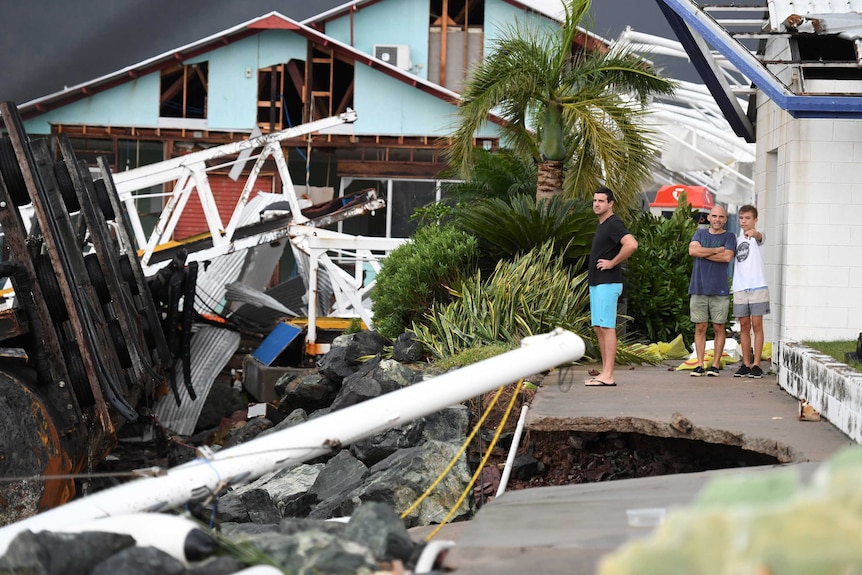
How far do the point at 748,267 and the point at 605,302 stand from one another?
1343mm

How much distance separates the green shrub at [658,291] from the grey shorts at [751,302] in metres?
3.31

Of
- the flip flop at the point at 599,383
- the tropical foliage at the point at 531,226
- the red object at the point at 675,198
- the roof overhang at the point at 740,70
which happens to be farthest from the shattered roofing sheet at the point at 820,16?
the red object at the point at 675,198

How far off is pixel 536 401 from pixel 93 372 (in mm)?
4543

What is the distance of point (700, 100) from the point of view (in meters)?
21.5

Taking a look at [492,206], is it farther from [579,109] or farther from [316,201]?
[316,201]

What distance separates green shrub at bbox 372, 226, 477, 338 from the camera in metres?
12.6

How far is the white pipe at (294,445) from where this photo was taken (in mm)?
4254

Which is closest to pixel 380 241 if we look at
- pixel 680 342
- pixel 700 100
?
pixel 680 342

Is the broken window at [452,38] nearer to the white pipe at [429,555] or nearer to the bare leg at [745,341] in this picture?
the bare leg at [745,341]

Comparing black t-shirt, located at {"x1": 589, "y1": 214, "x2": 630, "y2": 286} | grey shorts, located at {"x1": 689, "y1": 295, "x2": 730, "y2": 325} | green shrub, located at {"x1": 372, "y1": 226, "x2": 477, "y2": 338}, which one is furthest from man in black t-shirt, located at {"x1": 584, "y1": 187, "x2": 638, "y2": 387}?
green shrub, located at {"x1": 372, "y1": 226, "x2": 477, "y2": 338}

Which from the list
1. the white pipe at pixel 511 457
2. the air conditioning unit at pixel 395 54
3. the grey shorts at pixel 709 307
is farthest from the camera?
the air conditioning unit at pixel 395 54

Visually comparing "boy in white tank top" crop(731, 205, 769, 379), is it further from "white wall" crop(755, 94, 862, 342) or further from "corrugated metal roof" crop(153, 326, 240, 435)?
"corrugated metal roof" crop(153, 326, 240, 435)

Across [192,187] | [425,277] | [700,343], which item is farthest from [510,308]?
[192,187]

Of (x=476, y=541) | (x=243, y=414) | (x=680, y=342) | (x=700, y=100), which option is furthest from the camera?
(x=700, y=100)
